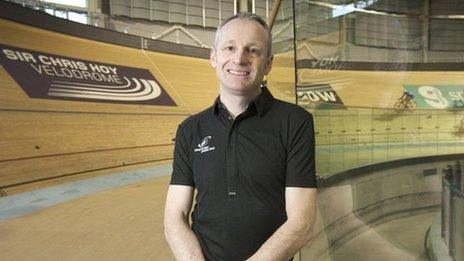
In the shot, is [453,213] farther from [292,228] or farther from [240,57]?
[240,57]

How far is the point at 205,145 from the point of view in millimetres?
1229

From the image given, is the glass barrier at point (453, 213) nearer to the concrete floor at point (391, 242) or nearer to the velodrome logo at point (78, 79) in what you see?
the concrete floor at point (391, 242)

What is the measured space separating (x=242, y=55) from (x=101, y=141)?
7.81m

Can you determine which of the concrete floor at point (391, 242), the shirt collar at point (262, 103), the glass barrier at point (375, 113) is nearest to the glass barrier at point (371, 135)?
the glass barrier at point (375, 113)

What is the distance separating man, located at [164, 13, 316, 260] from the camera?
1.17 meters

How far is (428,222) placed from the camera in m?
2.33

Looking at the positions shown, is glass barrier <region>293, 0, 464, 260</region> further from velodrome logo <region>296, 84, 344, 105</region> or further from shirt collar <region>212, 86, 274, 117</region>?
shirt collar <region>212, 86, 274, 117</region>

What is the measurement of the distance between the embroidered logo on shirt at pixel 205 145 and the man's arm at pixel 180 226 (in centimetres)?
13

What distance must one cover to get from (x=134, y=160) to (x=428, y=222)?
7250mm

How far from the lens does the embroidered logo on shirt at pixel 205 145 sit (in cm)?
122

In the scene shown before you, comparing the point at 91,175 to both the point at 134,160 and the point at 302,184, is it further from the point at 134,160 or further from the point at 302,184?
the point at 302,184

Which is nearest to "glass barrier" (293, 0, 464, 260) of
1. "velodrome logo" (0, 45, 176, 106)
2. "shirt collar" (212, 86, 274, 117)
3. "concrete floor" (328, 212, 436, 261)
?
"concrete floor" (328, 212, 436, 261)

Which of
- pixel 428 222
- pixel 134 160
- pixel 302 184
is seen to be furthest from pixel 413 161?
pixel 134 160

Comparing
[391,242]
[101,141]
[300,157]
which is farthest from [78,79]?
[300,157]
